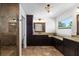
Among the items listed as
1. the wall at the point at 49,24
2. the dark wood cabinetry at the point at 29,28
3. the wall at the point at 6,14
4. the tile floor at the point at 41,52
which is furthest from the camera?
the wall at the point at 49,24

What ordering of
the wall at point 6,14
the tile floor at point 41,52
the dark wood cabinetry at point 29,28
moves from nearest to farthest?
1. the wall at point 6,14
2. the tile floor at point 41,52
3. the dark wood cabinetry at point 29,28

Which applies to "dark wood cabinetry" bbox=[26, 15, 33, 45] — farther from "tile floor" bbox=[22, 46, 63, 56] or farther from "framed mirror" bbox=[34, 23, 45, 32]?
"tile floor" bbox=[22, 46, 63, 56]

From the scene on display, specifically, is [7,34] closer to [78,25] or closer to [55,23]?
[78,25]

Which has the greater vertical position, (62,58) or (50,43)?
(62,58)

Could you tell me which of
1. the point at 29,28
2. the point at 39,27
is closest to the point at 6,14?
the point at 29,28

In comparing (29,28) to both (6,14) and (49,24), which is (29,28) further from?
(6,14)

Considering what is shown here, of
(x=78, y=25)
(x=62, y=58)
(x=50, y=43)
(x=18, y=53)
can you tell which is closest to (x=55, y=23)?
(x=50, y=43)

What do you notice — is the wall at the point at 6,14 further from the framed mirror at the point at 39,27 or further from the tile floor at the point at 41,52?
the framed mirror at the point at 39,27

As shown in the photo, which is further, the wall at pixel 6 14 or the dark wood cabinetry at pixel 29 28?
the dark wood cabinetry at pixel 29 28

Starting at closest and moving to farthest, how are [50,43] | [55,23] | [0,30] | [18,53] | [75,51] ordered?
[75,51]
[0,30]
[18,53]
[50,43]
[55,23]

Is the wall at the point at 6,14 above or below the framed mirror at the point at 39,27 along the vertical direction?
above

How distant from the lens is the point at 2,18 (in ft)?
11.9

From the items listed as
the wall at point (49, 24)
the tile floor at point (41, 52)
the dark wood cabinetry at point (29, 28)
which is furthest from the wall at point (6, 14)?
the wall at point (49, 24)

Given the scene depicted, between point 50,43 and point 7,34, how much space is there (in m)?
4.14
